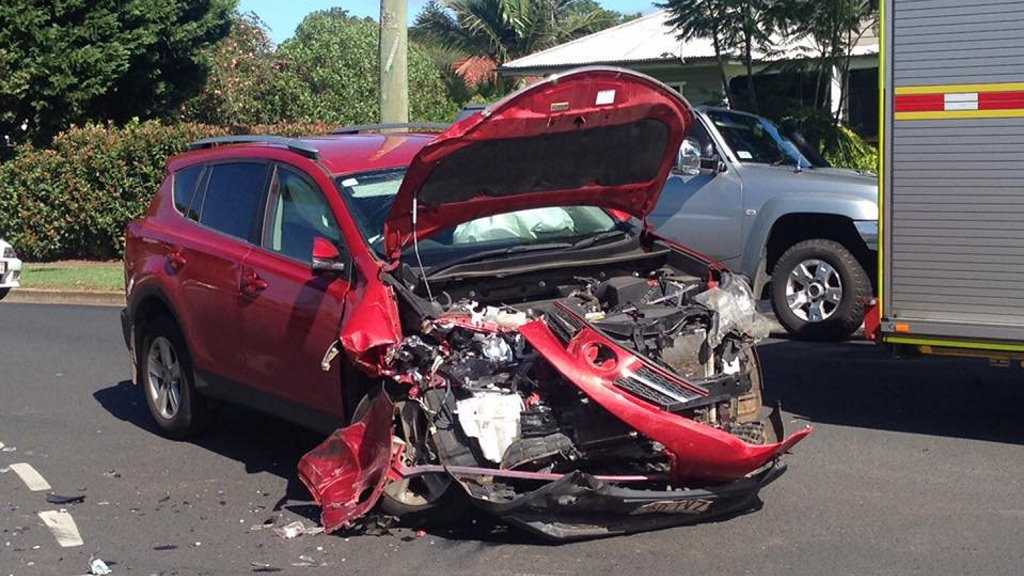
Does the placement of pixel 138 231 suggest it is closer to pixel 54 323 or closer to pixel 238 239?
pixel 238 239

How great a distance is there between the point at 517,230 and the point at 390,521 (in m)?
1.88

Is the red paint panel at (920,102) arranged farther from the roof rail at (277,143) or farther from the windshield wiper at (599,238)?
the roof rail at (277,143)

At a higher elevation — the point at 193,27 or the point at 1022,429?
the point at 193,27

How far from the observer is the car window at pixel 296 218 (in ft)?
23.2

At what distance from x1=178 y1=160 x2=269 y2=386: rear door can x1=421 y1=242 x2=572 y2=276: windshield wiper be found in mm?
1520

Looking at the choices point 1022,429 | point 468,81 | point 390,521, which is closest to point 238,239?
point 390,521

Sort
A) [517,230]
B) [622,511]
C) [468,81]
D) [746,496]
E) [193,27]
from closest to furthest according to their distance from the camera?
[622,511] < [746,496] < [517,230] < [193,27] < [468,81]

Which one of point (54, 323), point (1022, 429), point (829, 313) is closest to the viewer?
point (1022, 429)

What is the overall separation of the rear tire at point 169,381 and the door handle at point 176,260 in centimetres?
42

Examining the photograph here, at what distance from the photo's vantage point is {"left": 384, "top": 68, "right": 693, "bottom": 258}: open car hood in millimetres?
6043

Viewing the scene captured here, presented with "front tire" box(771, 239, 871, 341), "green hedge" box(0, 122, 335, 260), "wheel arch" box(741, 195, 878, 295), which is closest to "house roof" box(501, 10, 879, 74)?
"green hedge" box(0, 122, 335, 260)

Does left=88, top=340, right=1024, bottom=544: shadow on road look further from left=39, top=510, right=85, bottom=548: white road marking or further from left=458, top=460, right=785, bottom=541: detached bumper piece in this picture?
left=39, top=510, right=85, bottom=548: white road marking

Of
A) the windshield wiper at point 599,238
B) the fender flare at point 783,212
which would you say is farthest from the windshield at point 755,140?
the windshield wiper at point 599,238

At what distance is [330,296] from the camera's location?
6.70 meters
